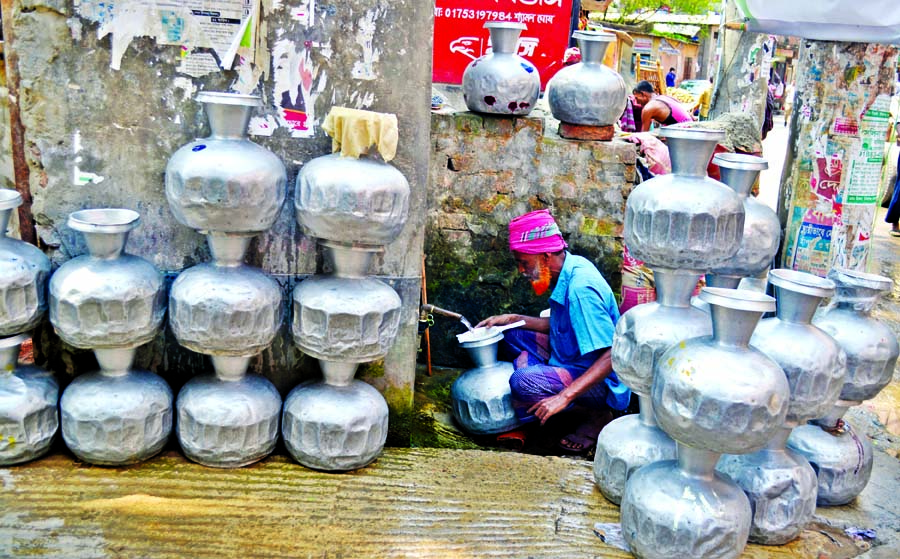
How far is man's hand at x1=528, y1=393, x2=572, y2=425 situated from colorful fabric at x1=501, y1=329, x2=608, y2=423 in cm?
5

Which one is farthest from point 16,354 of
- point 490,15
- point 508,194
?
point 490,15

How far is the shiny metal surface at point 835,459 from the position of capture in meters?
3.39

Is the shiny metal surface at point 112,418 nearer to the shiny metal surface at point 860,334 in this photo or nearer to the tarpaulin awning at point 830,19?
the shiny metal surface at point 860,334

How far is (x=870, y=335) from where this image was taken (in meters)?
3.22

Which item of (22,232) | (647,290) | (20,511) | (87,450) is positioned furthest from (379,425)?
(647,290)

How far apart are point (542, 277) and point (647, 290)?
1.30 meters

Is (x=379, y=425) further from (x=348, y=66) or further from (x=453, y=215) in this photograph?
(x=453, y=215)

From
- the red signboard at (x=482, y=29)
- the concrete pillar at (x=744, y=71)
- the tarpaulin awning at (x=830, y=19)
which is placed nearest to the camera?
the tarpaulin awning at (x=830, y=19)

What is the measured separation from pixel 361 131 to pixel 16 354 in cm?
165

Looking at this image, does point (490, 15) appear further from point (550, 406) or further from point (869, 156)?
point (550, 406)

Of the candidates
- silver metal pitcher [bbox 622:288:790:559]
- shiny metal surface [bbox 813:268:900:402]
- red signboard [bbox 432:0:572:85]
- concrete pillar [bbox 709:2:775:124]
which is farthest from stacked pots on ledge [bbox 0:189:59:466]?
concrete pillar [bbox 709:2:775:124]

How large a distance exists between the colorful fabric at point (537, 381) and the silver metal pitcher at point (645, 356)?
2.91ft

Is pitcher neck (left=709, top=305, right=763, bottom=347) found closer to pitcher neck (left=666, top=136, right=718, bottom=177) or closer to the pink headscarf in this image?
pitcher neck (left=666, top=136, right=718, bottom=177)

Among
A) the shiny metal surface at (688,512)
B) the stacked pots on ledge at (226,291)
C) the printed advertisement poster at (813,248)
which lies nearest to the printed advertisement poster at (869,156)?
the printed advertisement poster at (813,248)
